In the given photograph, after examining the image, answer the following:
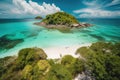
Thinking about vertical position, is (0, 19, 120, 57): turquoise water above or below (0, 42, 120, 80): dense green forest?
below

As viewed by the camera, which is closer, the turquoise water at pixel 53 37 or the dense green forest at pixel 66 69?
the dense green forest at pixel 66 69

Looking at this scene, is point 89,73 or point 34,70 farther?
point 34,70

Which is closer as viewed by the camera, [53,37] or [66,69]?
[66,69]

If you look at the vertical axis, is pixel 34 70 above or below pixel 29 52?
below

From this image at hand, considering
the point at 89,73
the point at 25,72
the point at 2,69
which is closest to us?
the point at 89,73

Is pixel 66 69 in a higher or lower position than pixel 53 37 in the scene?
higher

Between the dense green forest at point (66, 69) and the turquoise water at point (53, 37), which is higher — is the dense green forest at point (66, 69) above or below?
above

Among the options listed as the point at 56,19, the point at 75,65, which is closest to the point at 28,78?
the point at 75,65

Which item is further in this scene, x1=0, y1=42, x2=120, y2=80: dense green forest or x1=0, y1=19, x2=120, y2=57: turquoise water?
x1=0, y1=19, x2=120, y2=57: turquoise water

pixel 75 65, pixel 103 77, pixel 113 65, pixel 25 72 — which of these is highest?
pixel 113 65

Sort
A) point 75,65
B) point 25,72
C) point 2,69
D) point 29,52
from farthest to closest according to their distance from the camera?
point 29,52, point 2,69, point 75,65, point 25,72

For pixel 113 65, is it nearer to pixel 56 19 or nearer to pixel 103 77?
pixel 103 77
